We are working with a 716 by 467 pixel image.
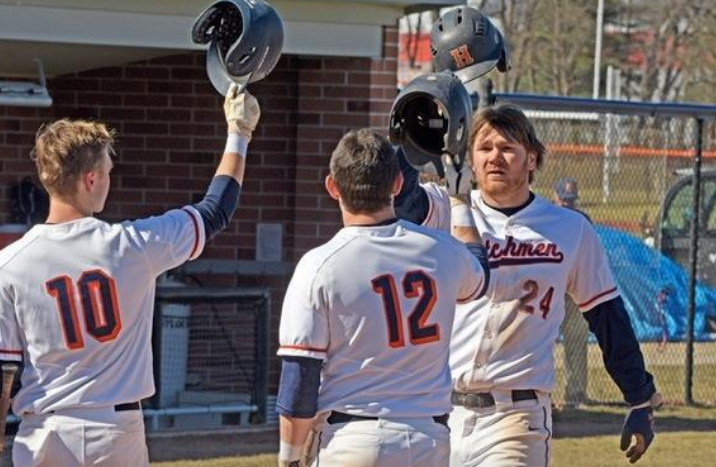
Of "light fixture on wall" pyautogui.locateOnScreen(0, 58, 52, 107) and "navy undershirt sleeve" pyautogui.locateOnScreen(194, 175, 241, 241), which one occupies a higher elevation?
"light fixture on wall" pyautogui.locateOnScreen(0, 58, 52, 107)

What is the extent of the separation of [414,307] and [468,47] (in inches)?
53.6

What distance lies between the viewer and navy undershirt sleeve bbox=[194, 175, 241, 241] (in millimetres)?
5320

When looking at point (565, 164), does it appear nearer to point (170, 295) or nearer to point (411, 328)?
point (170, 295)

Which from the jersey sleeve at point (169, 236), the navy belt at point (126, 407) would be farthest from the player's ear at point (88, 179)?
the navy belt at point (126, 407)

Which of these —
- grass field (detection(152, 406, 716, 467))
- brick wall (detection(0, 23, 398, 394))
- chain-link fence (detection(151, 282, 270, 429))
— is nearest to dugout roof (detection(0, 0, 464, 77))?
brick wall (detection(0, 23, 398, 394))

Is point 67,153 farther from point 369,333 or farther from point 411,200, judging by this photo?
point 411,200

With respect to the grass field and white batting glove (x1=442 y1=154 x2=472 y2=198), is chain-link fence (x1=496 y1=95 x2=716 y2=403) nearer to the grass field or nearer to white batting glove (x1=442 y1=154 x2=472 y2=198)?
the grass field

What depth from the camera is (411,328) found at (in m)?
4.95

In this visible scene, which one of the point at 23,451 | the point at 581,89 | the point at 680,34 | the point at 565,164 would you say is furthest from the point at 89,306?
the point at 581,89

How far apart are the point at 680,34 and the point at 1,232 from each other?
2837cm

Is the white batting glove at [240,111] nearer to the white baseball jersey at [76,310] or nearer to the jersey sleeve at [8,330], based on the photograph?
the white baseball jersey at [76,310]

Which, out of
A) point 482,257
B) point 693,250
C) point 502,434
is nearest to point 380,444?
point 482,257

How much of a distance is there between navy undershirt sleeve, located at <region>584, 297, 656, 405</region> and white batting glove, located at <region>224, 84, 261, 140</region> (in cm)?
154

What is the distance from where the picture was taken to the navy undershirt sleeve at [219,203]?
532cm
